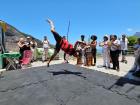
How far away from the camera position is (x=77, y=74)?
451 inches

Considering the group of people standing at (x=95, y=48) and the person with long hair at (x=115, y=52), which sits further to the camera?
the person with long hair at (x=115, y=52)

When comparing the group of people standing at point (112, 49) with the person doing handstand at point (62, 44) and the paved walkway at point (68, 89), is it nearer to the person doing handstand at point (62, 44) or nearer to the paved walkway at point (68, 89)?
the paved walkway at point (68, 89)

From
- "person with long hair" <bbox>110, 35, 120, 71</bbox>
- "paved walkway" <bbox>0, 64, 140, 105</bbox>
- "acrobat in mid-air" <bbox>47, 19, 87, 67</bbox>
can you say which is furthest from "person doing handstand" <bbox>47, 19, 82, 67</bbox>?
"person with long hair" <bbox>110, 35, 120, 71</bbox>

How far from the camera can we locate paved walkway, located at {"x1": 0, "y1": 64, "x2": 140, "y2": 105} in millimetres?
7746

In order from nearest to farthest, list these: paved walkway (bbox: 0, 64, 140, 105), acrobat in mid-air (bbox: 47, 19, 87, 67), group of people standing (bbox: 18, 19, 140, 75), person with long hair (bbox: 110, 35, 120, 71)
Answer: paved walkway (bbox: 0, 64, 140, 105)
acrobat in mid-air (bbox: 47, 19, 87, 67)
group of people standing (bbox: 18, 19, 140, 75)
person with long hair (bbox: 110, 35, 120, 71)

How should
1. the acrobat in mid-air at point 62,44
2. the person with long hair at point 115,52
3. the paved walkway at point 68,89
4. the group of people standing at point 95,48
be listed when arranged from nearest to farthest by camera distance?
1. the paved walkway at point 68,89
2. the acrobat in mid-air at point 62,44
3. the group of people standing at point 95,48
4. the person with long hair at point 115,52

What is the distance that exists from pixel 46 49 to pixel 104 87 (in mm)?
9388

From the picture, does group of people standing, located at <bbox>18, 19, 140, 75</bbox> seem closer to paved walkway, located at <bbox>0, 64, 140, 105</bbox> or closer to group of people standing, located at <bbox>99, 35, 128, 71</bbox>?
group of people standing, located at <bbox>99, 35, 128, 71</bbox>

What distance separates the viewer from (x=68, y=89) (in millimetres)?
9008

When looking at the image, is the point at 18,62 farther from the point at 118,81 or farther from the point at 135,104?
the point at 135,104

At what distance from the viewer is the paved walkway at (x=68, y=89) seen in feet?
25.4

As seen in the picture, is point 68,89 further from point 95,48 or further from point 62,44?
point 95,48

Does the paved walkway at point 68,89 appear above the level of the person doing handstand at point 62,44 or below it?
below

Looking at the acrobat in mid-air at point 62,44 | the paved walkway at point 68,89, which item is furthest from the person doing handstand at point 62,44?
the paved walkway at point 68,89
